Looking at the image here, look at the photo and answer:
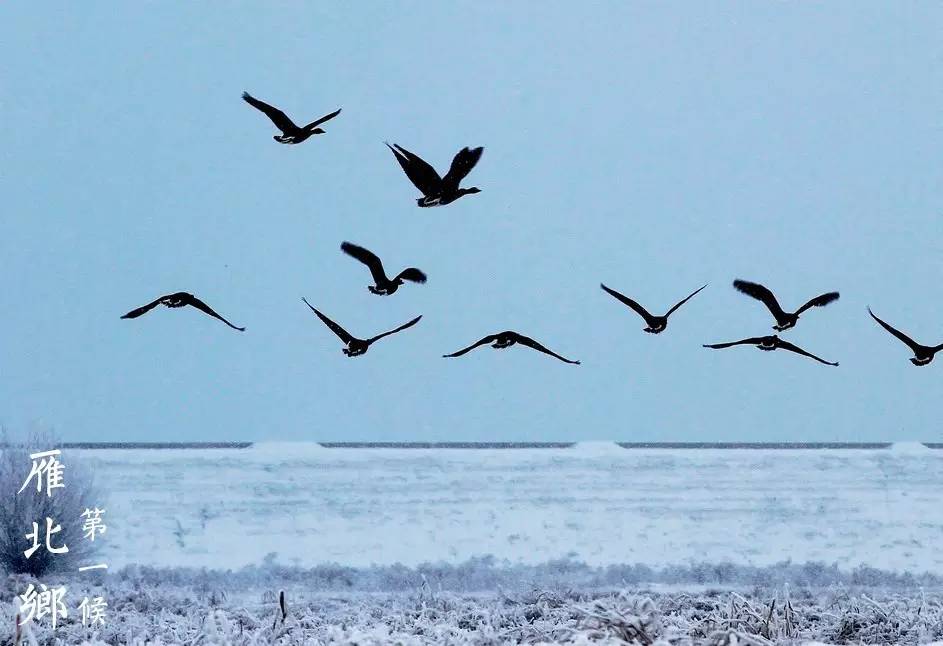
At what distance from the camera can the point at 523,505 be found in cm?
→ 523

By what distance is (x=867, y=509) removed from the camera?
530 cm

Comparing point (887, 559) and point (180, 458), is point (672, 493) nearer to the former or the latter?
point (887, 559)

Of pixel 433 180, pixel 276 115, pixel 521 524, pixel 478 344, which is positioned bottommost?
Answer: pixel 521 524

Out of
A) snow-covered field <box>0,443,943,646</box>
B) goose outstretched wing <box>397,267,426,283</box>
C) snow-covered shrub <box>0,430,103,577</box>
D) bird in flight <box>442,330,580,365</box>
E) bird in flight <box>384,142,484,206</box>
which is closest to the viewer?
bird in flight <box>384,142,484,206</box>

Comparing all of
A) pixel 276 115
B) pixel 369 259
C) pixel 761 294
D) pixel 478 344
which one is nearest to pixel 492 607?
pixel 478 344

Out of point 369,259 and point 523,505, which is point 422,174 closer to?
point 369,259

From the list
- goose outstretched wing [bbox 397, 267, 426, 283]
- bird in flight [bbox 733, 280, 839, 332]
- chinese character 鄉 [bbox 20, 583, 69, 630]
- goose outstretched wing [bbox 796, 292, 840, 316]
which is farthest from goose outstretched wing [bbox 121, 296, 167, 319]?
goose outstretched wing [bbox 796, 292, 840, 316]

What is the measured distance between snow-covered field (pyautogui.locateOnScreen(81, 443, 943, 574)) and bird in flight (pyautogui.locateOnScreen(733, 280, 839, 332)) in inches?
29.7

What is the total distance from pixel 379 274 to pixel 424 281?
191 mm

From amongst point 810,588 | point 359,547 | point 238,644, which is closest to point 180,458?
point 359,547

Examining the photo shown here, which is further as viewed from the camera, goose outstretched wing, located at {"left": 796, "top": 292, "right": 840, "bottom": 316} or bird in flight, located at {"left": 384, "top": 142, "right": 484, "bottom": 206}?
goose outstretched wing, located at {"left": 796, "top": 292, "right": 840, "bottom": 316}

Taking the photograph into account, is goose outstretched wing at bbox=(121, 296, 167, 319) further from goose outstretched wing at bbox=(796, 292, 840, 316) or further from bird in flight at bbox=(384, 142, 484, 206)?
goose outstretched wing at bbox=(796, 292, 840, 316)

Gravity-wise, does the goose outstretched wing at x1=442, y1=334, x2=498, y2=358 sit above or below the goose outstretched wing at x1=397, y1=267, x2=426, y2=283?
below

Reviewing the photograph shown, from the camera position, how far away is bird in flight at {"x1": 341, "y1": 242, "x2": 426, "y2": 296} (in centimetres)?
449
